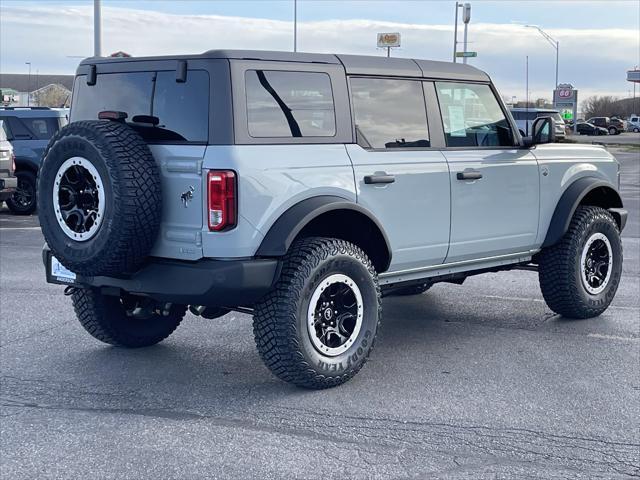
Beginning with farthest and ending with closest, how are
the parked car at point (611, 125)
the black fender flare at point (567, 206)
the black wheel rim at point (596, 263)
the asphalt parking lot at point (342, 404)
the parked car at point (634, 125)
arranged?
the parked car at point (634, 125)
the parked car at point (611, 125)
the black wheel rim at point (596, 263)
the black fender flare at point (567, 206)
the asphalt parking lot at point (342, 404)

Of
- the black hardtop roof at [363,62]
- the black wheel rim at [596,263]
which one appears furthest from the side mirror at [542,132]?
the black wheel rim at [596,263]

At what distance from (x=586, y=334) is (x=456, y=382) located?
68.9 inches

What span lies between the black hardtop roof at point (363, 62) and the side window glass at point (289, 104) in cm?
11

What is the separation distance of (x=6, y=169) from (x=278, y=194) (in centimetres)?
1168

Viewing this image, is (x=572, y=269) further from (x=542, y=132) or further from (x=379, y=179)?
(x=379, y=179)

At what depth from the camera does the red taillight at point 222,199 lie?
5.19 m

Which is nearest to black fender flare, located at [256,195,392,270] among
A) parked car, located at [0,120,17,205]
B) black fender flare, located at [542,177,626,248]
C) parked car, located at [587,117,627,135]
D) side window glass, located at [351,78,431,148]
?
side window glass, located at [351,78,431,148]

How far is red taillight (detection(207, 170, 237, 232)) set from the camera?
5188 mm

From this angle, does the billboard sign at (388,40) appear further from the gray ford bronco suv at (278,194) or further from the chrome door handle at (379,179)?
the chrome door handle at (379,179)

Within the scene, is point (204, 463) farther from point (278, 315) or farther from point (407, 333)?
point (407, 333)

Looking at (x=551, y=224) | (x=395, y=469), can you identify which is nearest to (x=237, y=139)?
(x=395, y=469)

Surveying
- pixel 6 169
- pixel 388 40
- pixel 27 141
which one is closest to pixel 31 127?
pixel 27 141

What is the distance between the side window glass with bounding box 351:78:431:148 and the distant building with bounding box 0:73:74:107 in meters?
90.8

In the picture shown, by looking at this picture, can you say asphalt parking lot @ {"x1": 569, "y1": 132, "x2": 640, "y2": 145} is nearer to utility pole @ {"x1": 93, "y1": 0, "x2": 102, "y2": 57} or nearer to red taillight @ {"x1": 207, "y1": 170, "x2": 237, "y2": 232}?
utility pole @ {"x1": 93, "y1": 0, "x2": 102, "y2": 57}
